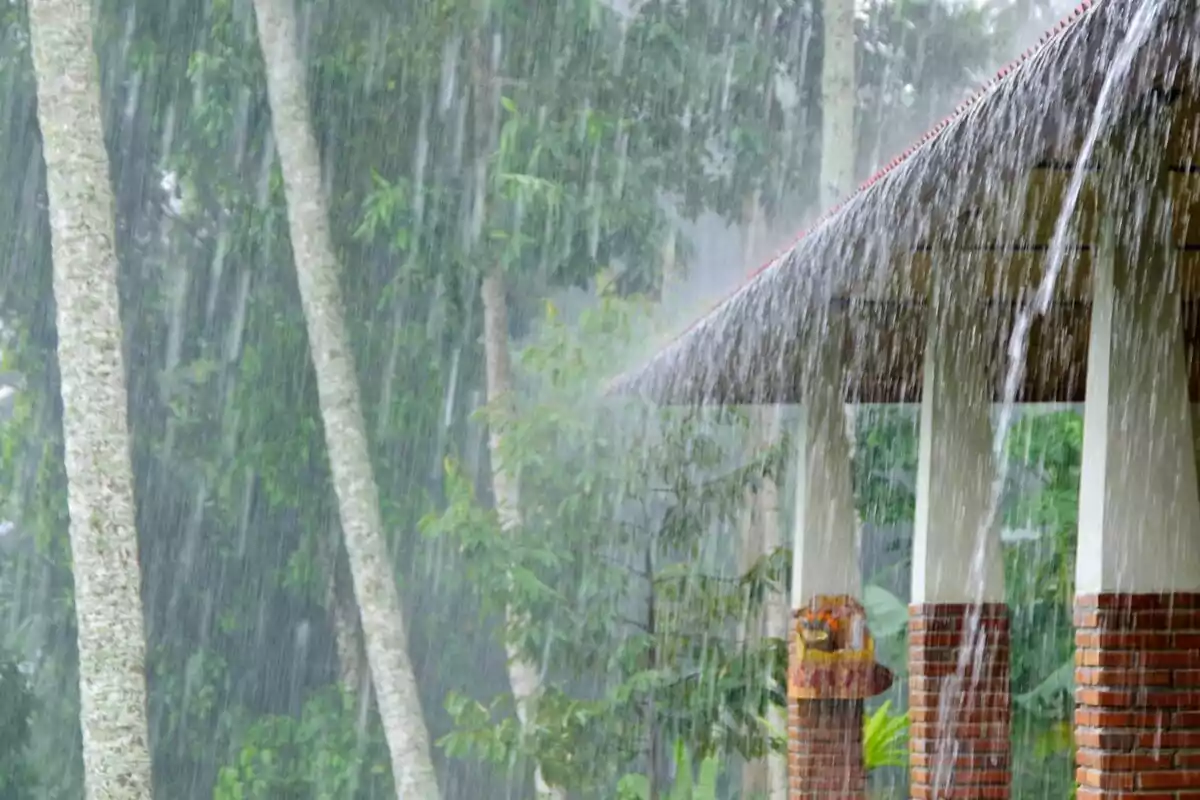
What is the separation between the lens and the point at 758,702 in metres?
11.8

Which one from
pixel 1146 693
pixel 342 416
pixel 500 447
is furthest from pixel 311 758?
pixel 1146 693

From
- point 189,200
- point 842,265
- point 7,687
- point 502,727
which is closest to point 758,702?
point 502,727

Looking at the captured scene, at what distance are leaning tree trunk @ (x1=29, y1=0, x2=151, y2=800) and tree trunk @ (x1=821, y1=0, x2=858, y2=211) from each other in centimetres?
598

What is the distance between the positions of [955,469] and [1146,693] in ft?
8.01

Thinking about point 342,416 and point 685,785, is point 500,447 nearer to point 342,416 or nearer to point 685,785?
point 342,416

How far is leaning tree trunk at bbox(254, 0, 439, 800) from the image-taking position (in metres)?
16.0

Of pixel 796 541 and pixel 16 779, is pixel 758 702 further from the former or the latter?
pixel 16 779

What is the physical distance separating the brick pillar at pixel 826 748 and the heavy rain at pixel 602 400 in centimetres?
2

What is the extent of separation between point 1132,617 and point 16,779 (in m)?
16.2

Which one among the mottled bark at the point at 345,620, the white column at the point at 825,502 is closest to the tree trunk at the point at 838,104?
the white column at the point at 825,502

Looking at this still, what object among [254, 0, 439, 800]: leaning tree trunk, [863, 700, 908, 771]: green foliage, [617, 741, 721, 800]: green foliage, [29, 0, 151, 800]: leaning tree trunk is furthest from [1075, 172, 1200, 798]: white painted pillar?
[254, 0, 439, 800]: leaning tree trunk

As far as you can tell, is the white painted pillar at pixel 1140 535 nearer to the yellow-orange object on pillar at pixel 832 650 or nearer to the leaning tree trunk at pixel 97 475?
the yellow-orange object on pillar at pixel 832 650

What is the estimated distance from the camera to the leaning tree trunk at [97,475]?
38.6 feet

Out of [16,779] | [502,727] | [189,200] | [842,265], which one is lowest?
[16,779]
